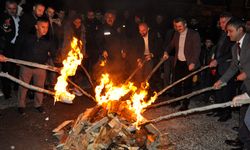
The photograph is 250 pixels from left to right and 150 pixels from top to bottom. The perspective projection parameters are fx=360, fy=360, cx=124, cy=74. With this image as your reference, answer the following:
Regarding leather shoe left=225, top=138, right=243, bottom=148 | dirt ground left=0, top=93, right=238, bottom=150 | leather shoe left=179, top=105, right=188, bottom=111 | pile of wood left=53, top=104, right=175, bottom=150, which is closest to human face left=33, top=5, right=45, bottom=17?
dirt ground left=0, top=93, right=238, bottom=150

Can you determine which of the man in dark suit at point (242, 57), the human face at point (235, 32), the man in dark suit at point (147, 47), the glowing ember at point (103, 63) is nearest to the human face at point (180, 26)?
the man in dark suit at point (147, 47)

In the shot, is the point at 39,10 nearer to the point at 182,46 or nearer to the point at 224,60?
the point at 182,46

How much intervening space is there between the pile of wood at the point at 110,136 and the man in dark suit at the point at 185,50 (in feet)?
10.9

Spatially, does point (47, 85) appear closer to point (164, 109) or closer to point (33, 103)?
point (33, 103)

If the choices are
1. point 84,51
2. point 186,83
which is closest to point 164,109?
point 186,83

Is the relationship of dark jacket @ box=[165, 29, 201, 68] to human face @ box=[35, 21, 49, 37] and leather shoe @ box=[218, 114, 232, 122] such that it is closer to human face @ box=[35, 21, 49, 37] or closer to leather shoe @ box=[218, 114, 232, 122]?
leather shoe @ box=[218, 114, 232, 122]

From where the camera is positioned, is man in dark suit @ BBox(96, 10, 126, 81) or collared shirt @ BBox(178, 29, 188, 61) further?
man in dark suit @ BBox(96, 10, 126, 81)

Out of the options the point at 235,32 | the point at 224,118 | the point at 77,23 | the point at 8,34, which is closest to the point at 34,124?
the point at 8,34

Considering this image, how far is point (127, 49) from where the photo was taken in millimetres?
12242

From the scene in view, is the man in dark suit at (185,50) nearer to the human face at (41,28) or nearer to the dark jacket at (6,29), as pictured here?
the human face at (41,28)

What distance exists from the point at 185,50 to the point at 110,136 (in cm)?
438

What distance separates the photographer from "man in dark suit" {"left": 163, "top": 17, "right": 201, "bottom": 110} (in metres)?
10.1

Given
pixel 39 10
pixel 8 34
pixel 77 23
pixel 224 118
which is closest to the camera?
pixel 224 118

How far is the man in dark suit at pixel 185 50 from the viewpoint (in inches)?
396
